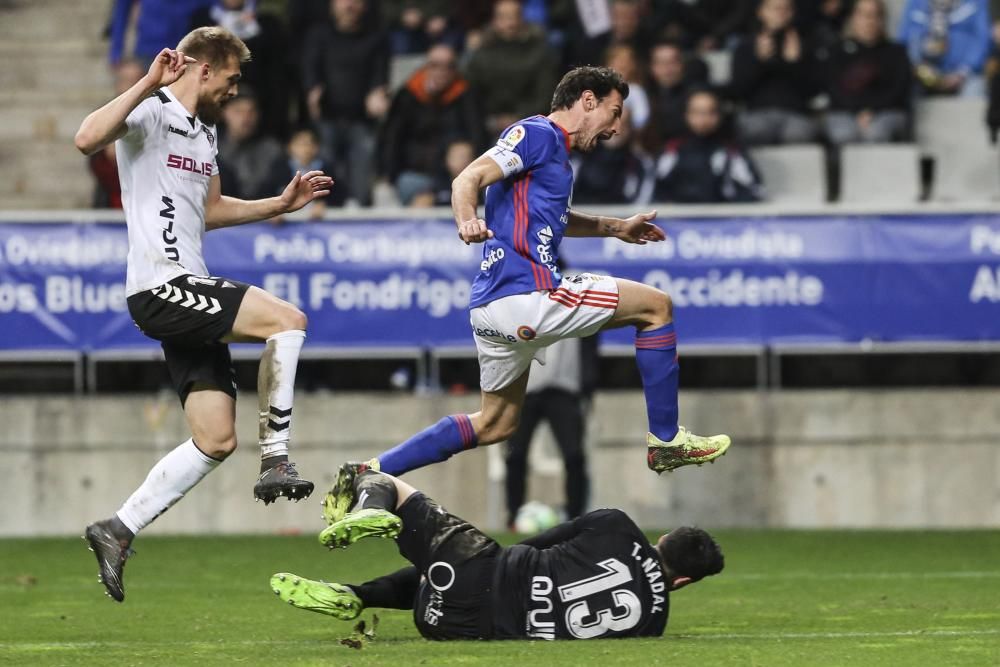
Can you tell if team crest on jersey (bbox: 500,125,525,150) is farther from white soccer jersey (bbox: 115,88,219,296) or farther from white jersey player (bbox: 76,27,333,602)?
white soccer jersey (bbox: 115,88,219,296)

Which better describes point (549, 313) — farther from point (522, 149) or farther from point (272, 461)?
point (272, 461)

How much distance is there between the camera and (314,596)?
763cm

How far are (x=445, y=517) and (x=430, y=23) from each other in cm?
1018

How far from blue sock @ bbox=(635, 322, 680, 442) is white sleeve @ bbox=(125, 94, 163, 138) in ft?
7.68

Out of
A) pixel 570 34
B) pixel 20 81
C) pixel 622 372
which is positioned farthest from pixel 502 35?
pixel 20 81

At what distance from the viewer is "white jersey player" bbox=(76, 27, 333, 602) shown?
810 centimetres

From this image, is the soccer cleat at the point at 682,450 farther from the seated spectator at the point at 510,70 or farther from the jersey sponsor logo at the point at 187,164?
the seated spectator at the point at 510,70

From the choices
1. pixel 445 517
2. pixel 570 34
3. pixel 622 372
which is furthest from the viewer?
pixel 570 34

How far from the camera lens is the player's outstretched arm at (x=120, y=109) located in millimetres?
7723

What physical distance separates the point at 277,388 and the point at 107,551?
99cm

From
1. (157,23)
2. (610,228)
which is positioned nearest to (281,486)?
(610,228)

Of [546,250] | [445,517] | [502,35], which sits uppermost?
[502,35]

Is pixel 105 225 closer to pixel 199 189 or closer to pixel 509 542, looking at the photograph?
pixel 509 542

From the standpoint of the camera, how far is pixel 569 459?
46.4 ft
